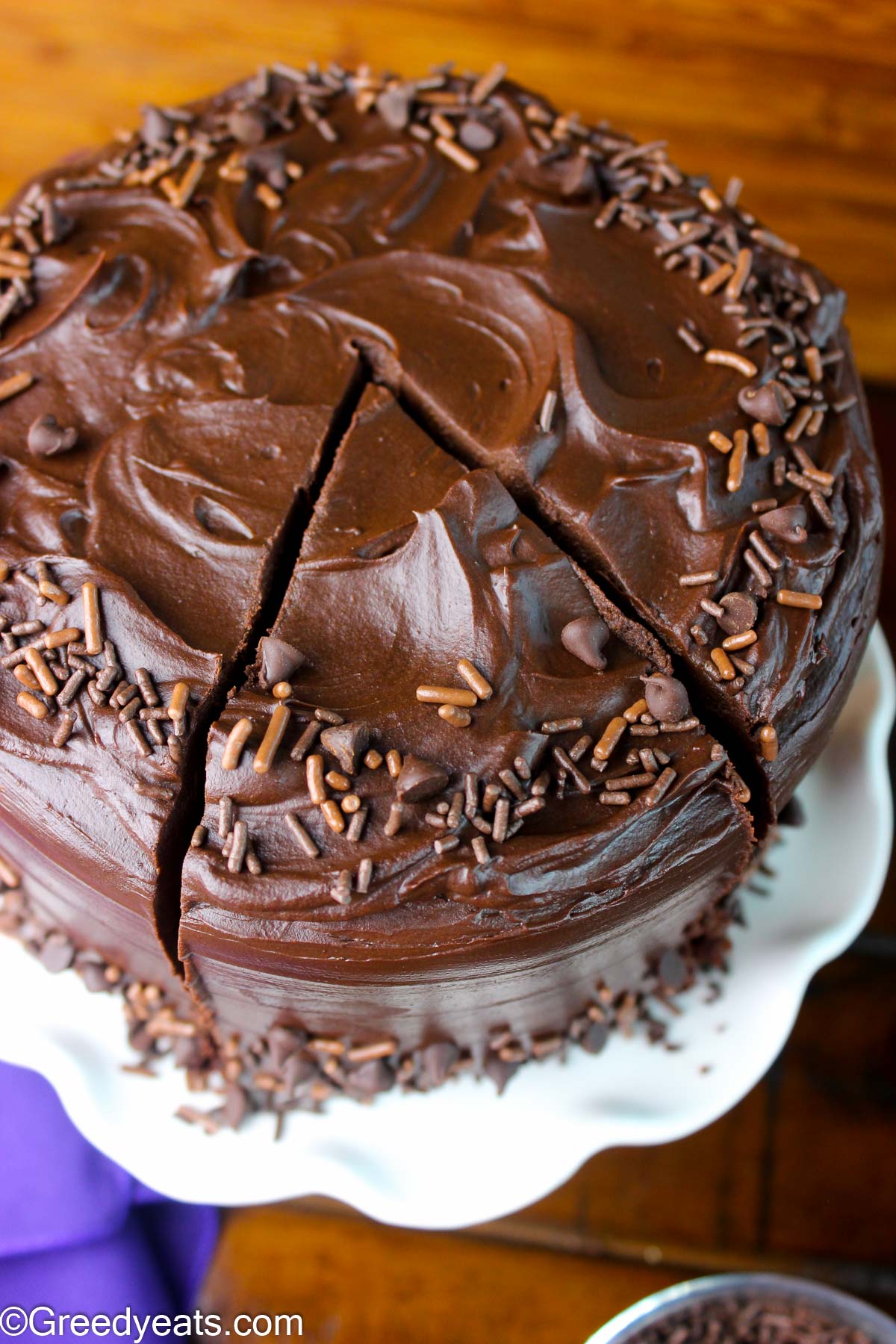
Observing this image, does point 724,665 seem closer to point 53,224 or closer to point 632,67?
point 53,224

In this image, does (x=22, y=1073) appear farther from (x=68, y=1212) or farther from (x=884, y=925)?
(x=884, y=925)

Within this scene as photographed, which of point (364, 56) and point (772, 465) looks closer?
point (772, 465)

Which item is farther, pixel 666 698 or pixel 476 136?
pixel 476 136

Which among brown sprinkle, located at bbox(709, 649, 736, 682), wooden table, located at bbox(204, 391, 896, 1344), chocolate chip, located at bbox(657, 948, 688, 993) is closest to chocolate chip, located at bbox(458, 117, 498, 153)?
brown sprinkle, located at bbox(709, 649, 736, 682)

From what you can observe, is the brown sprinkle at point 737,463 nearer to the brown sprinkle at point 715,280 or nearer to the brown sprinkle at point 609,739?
the brown sprinkle at point 715,280

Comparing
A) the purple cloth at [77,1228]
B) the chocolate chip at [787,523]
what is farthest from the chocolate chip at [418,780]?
the purple cloth at [77,1228]

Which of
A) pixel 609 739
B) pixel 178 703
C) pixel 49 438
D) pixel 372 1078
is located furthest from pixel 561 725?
pixel 49 438

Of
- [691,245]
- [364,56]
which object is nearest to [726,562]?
[691,245]
